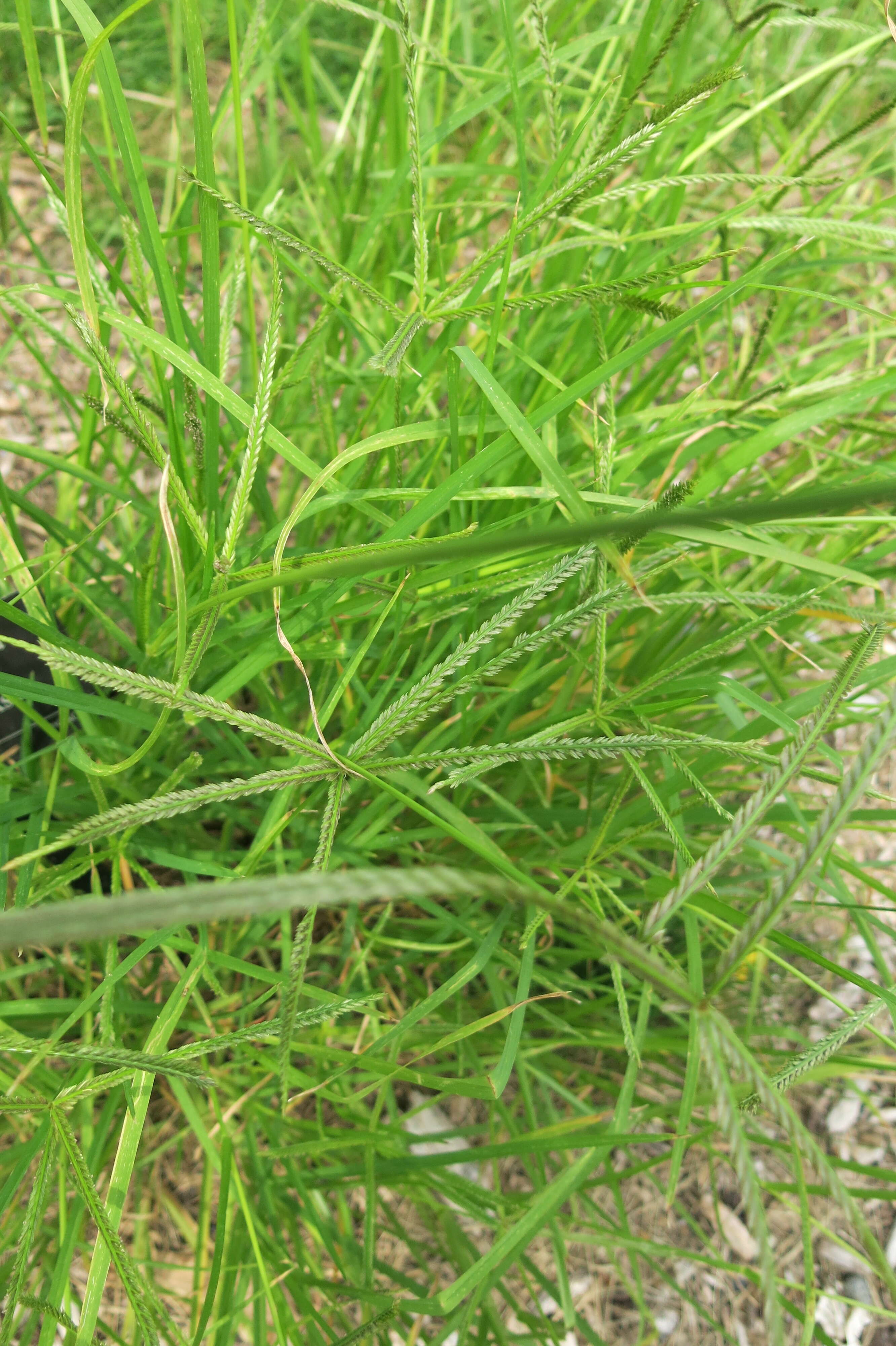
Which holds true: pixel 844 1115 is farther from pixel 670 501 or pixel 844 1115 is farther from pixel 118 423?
pixel 118 423

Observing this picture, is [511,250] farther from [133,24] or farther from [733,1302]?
[133,24]

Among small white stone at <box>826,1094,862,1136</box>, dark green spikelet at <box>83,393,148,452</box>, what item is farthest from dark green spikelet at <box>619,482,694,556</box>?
small white stone at <box>826,1094,862,1136</box>

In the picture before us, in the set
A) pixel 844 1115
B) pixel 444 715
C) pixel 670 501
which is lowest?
pixel 844 1115

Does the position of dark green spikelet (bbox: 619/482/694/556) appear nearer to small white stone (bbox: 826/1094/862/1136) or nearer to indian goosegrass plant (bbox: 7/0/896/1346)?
indian goosegrass plant (bbox: 7/0/896/1346)

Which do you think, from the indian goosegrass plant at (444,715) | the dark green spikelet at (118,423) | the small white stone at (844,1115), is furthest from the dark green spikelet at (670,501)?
the small white stone at (844,1115)

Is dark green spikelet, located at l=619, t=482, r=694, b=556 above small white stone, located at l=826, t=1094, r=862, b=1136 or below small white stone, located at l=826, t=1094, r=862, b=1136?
above

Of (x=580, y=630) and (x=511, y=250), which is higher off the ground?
(x=511, y=250)

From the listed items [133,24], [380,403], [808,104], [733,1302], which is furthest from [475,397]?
[133,24]

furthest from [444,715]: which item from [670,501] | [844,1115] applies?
[844,1115]

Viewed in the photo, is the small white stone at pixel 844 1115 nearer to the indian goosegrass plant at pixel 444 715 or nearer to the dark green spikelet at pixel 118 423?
the indian goosegrass plant at pixel 444 715
